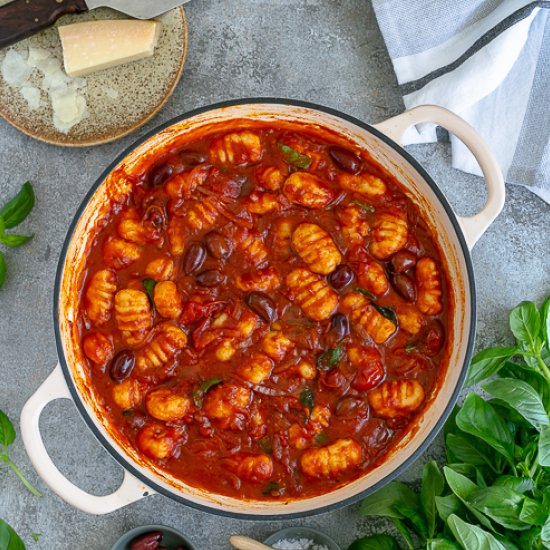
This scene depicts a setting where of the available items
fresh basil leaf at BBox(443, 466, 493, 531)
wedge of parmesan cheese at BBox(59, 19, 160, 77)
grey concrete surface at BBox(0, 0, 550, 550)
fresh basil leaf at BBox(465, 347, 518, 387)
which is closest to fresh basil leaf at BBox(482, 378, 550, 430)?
fresh basil leaf at BBox(465, 347, 518, 387)

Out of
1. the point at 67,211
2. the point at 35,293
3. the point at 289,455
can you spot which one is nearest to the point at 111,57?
the point at 67,211

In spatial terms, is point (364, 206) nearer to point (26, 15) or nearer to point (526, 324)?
point (526, 324)

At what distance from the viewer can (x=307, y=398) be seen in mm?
2877

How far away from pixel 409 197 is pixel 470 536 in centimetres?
131

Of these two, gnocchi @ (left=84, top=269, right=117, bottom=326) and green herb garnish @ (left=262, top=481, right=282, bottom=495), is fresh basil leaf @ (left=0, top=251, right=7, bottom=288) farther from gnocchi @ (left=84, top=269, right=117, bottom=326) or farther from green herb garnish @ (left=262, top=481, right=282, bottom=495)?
green herb garnish @ (left=262, top=481, right=282, bottom=495)

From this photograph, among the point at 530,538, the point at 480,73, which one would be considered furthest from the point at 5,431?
the point at 480,73

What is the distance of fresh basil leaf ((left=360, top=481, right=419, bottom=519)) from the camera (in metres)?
2.97

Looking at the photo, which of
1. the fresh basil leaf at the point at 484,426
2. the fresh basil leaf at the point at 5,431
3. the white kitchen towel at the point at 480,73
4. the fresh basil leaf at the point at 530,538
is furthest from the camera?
the fresh basil leaf at the point at 5,431

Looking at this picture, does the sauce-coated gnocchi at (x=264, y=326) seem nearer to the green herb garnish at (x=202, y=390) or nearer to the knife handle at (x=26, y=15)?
the green herb garnish at (x=202, y=390)

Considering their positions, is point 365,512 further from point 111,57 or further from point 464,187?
point 111,57

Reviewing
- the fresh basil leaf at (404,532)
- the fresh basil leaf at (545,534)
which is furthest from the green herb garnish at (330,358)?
the fresh basil leaf at (545,534)

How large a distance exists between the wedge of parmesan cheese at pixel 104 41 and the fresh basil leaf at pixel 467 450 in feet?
6.73

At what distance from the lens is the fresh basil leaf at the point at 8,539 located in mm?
2926

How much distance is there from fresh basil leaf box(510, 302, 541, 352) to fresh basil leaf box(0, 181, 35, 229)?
2078 mm
